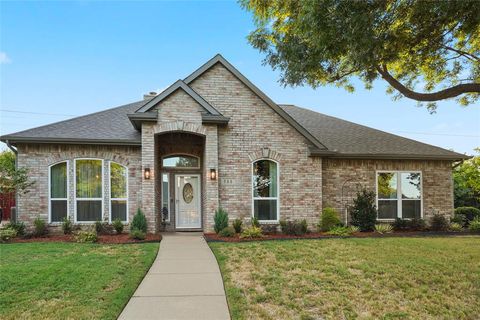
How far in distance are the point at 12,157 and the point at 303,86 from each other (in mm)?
33496

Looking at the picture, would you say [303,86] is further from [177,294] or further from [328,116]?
[328,116]

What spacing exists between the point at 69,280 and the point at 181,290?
6.71 feet

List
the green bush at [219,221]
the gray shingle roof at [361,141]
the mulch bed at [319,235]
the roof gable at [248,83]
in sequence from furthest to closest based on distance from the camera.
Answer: the gray shingle roof at [361,141] → the roof gable at [248,83] → the green bush at [219,221] → the mulch bed at [319,235]

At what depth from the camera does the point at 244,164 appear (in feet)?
41.3

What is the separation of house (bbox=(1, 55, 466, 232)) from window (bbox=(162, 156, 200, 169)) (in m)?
0.04

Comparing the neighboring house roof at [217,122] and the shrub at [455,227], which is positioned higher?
the neighboring house roof at [217,122]

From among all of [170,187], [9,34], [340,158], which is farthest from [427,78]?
[9,34]

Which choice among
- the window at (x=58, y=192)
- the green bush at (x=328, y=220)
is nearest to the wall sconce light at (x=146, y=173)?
the window at (x=58, y=192)

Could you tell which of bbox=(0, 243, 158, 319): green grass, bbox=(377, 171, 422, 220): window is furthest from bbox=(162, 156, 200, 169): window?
bbox=(377, 171, 422, 220): window

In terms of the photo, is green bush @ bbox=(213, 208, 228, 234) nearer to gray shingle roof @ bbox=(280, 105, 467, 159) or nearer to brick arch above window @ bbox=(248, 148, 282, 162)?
brick arch above window @ bbox=(248, 148, 282, 162)

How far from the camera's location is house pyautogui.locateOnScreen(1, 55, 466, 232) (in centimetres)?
1187

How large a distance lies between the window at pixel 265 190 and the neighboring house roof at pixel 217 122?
1.73 m

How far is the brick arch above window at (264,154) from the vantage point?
498 inches

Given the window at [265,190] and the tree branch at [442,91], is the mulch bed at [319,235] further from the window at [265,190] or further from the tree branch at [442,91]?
the tree branch at [442,91]
